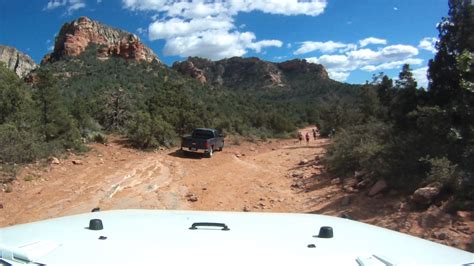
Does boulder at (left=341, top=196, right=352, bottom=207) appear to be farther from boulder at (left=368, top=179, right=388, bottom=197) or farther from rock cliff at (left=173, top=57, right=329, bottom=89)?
rock cliff at (left=173, top=57, right=329, bottom=89)

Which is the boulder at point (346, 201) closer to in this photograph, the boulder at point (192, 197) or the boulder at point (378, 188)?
the boulder at point (378, 188)

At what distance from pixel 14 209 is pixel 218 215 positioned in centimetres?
990

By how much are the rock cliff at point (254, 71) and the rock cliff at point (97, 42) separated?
2309cm

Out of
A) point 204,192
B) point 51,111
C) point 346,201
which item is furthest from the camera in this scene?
point 51,111

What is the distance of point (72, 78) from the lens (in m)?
56.2

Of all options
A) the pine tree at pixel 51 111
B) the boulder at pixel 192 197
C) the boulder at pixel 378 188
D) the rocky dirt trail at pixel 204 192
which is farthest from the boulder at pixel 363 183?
the pine tree at pixel 51 111

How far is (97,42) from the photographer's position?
84062 mm

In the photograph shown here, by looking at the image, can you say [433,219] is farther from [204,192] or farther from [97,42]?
[97,42]

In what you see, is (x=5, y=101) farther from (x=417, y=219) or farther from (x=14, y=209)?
(x=417, y=219)

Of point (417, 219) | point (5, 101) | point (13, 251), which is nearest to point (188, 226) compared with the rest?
point (13, 251)

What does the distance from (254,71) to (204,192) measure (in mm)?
112558

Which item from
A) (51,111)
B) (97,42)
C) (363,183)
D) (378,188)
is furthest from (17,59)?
(378,188)

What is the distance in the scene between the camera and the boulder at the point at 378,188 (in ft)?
37.7

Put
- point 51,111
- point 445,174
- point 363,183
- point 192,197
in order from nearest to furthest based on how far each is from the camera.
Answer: point 445,174 < point 363,183 < point 192,197 < point 51,111
